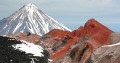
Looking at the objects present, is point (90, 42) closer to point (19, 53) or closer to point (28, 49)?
point (28, 49)

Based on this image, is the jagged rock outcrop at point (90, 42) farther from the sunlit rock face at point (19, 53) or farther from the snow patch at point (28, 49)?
the snow patch at point (28, 49)

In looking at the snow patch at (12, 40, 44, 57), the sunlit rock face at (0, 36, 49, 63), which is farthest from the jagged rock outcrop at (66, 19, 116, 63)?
the snow patch at (12, 40, 44, 57)

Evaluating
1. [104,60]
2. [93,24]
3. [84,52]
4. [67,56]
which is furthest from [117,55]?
[93,24]

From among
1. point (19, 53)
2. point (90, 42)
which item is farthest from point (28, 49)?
point (90, 42)

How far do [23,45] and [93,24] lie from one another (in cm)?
2100

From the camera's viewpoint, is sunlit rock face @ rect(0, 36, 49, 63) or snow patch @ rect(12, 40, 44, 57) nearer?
sunlit rock face @ rect(0, 36, 49, 63)

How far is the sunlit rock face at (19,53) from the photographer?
41.2 metres

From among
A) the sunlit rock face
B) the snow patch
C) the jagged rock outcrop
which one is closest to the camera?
the sunlit rock face

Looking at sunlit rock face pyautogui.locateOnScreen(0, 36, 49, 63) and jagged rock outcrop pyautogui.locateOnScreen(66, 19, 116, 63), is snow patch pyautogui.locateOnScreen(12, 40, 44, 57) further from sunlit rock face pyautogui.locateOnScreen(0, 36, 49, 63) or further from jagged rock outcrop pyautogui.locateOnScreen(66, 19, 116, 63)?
jagged rock outcrop pyautogui.locateOnScreen(66, 19, 116, 63)

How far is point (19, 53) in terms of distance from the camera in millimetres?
43000

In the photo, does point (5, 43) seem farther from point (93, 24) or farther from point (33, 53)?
point (93, 24)

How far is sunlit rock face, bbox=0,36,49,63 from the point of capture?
135ft

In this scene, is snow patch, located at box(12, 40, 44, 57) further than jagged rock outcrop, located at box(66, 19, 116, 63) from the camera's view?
No

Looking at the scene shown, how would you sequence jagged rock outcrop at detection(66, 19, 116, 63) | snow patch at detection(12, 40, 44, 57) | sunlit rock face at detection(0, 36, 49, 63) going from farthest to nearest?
jagged rock outcrop at detection(66, 19, 116, 63) → snow patch at detection(12, 40, 44, 57) → sunlit rock face at detection(0, 36, 49, 63)
